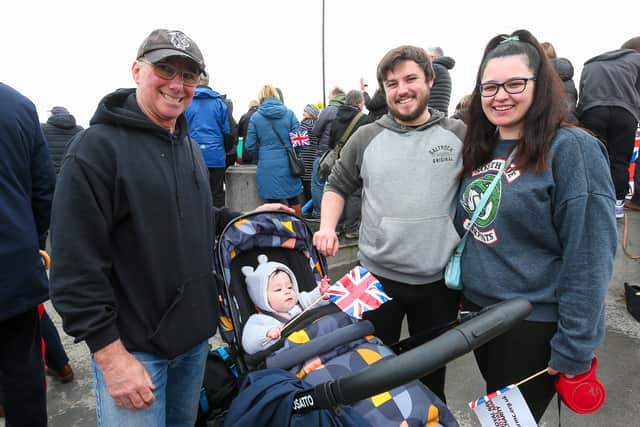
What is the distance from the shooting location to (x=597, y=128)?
409cm

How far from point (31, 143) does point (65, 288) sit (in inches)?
43.3

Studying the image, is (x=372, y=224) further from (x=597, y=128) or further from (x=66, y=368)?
(x=597, y=128)

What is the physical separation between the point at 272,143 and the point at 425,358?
15.8ft

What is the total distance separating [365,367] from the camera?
167cm

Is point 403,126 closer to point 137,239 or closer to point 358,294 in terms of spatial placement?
point 358,294

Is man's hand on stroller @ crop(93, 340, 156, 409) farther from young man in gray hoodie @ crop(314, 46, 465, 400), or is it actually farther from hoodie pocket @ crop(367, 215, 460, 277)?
hoodie pocket @ crop(367, 215, 460, 277)

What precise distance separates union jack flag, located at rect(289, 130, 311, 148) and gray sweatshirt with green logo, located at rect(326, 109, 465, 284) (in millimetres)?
3715

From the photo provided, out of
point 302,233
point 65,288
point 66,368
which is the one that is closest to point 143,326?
point 65,288

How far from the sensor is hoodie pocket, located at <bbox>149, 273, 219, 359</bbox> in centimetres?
145

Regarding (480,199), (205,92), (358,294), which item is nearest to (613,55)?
(480,199)

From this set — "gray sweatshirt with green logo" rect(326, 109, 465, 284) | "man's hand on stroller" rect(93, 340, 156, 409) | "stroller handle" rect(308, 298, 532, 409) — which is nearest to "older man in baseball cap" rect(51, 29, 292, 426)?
"man's hand on stroller" rect(93, 340, 156, 409)

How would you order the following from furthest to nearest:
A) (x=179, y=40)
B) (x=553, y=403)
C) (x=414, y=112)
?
(x=553, y=403)
(x=414, y=112)
(x=179, y=40)

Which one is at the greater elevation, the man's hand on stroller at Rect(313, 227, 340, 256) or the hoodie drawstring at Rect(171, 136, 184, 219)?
the hoodie drawstring at Rect(171, 136, 184, 219)

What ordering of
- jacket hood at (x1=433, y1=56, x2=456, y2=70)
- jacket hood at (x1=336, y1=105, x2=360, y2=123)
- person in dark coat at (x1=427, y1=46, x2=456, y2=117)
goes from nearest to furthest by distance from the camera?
person in dark coat at (x1=427, y1=46, x2=456, y2=117)
jacket hood at (x1=433, y1=56, x2=456, y2=70)
jacket hood at (x1=336, y1=105, x2=360, y2=123)
